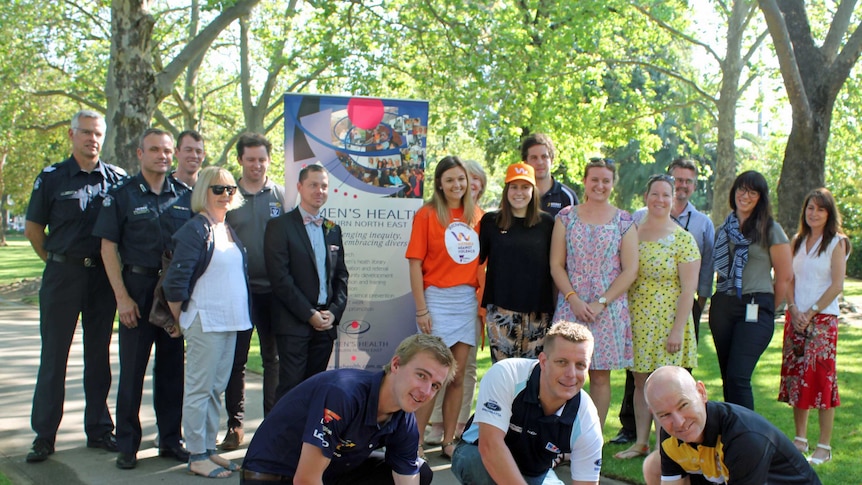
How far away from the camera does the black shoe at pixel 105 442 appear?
5.55m

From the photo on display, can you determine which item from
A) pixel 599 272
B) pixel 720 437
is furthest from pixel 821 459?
pixel 720 437

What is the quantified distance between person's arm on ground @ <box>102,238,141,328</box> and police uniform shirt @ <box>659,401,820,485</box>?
3.47 meters

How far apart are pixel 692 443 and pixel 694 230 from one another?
2959 mm

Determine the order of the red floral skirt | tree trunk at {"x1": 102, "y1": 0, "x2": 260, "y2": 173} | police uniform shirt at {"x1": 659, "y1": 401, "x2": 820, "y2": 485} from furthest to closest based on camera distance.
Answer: tree trunk at {"x1": 102, "y1": 0, "x2": 260, "y2": 173}
the red floral skirt
police uniform shirt at {"x1": 659, "y1": 401, "x2": 820, "y2": 485}

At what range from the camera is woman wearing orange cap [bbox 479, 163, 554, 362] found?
17.9 feet

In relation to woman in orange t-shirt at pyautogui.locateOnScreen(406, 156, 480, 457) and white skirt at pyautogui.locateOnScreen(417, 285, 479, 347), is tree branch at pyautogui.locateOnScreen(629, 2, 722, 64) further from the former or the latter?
white skirt at pyautogui.locateOnScreen(417, 285, 479, 347)

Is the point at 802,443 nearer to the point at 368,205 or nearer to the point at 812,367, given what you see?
the point at 812,367

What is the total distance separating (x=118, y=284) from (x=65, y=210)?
0.69 meters

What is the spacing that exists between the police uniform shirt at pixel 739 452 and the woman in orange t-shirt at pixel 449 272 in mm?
2298

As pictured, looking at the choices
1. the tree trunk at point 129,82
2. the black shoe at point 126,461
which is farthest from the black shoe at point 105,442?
the tree trunk at point 129,82

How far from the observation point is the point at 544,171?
606cm

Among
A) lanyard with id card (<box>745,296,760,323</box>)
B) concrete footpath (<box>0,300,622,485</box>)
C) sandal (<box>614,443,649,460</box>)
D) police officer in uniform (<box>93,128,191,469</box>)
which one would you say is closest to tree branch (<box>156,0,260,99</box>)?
concrete footpath (<box>0,300,622,485</box>)

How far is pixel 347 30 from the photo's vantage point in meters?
18.8

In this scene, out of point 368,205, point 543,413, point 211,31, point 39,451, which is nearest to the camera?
point 543,413
